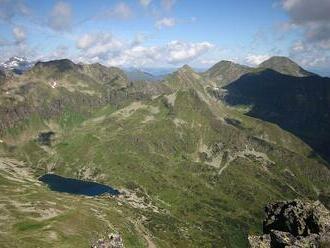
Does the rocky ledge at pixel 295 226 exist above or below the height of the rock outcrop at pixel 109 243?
below

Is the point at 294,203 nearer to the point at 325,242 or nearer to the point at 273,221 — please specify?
the point at 273,221

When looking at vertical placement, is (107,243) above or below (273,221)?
above

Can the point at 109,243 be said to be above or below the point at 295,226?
above

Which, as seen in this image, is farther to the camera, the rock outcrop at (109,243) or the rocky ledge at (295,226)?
the rocky ledge at (295,226)

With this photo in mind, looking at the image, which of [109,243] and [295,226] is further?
[295,226]

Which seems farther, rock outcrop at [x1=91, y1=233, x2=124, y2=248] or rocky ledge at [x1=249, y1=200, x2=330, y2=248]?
rocky ledge at [x1=249, y1=200, x2=330, y2=248]

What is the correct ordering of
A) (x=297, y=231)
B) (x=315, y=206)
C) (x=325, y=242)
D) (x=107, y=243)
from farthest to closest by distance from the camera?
(x=315, y=206)
(x=297, y=231)
(x=325, y=242)
(x=107, y=243)

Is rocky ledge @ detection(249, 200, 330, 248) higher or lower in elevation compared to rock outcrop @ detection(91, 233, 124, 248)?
lower

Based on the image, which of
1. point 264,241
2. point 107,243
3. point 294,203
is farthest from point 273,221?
point 107,243
